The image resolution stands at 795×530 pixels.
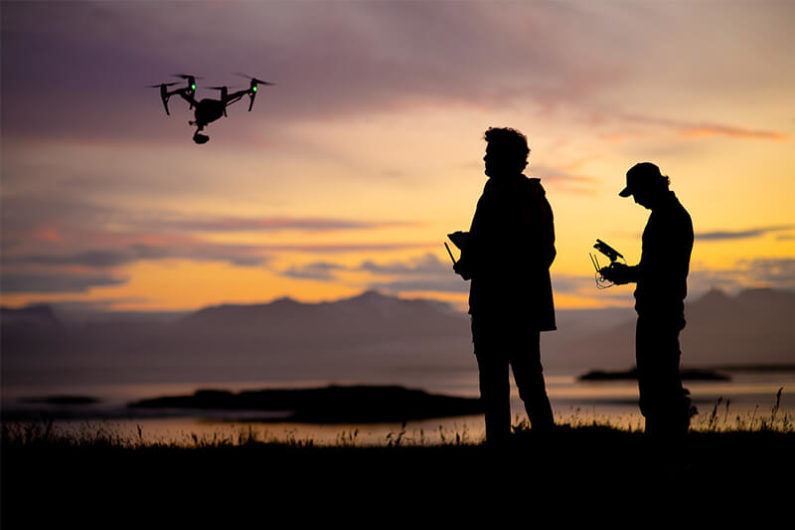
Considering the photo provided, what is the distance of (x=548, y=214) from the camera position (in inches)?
297

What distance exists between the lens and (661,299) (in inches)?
302

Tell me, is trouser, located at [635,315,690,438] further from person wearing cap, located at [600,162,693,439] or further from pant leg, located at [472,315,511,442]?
pant leg, located at [472,315,511,442]

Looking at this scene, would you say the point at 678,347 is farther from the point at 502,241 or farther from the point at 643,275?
the point at 502,241

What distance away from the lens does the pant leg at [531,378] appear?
7301 millimetres

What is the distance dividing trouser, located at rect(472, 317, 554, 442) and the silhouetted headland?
3955cm

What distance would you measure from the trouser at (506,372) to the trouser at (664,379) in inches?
43.4

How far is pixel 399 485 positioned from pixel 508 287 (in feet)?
6.63

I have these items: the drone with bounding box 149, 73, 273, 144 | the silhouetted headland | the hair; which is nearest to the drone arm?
the drone with bounding box 149, 73, 273, 144

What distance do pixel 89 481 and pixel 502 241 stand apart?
4.48 metres

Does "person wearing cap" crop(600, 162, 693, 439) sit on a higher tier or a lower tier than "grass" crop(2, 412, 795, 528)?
higher

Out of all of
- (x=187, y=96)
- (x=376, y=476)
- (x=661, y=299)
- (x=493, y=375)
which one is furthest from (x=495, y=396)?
(x=187, y=96)

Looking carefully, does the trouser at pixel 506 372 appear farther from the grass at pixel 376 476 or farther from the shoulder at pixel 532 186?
the shoulder at pixel 532 186

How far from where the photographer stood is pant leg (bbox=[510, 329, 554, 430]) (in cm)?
730

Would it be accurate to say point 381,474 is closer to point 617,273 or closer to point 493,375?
point 493,375
